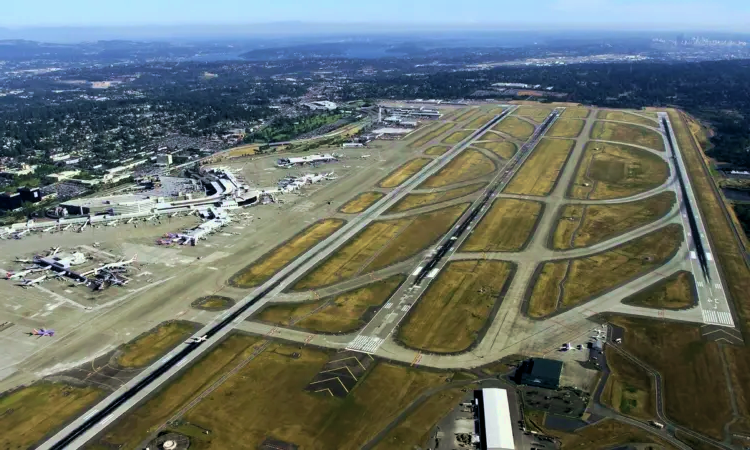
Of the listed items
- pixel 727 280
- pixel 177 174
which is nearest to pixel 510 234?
pixel 727 280

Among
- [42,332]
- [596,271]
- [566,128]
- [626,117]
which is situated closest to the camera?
[42,332]

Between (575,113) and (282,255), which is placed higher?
(575,113)

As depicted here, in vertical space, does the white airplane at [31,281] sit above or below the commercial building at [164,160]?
below

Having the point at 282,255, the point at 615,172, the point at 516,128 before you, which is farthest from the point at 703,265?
the point at 516,128

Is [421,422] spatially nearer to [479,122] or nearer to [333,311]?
[333,311]

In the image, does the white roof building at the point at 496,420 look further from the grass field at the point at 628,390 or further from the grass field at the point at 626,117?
the grass field at the point at 626,117

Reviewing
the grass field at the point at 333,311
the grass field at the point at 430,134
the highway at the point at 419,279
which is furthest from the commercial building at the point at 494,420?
the grass field at the point at 430,134
